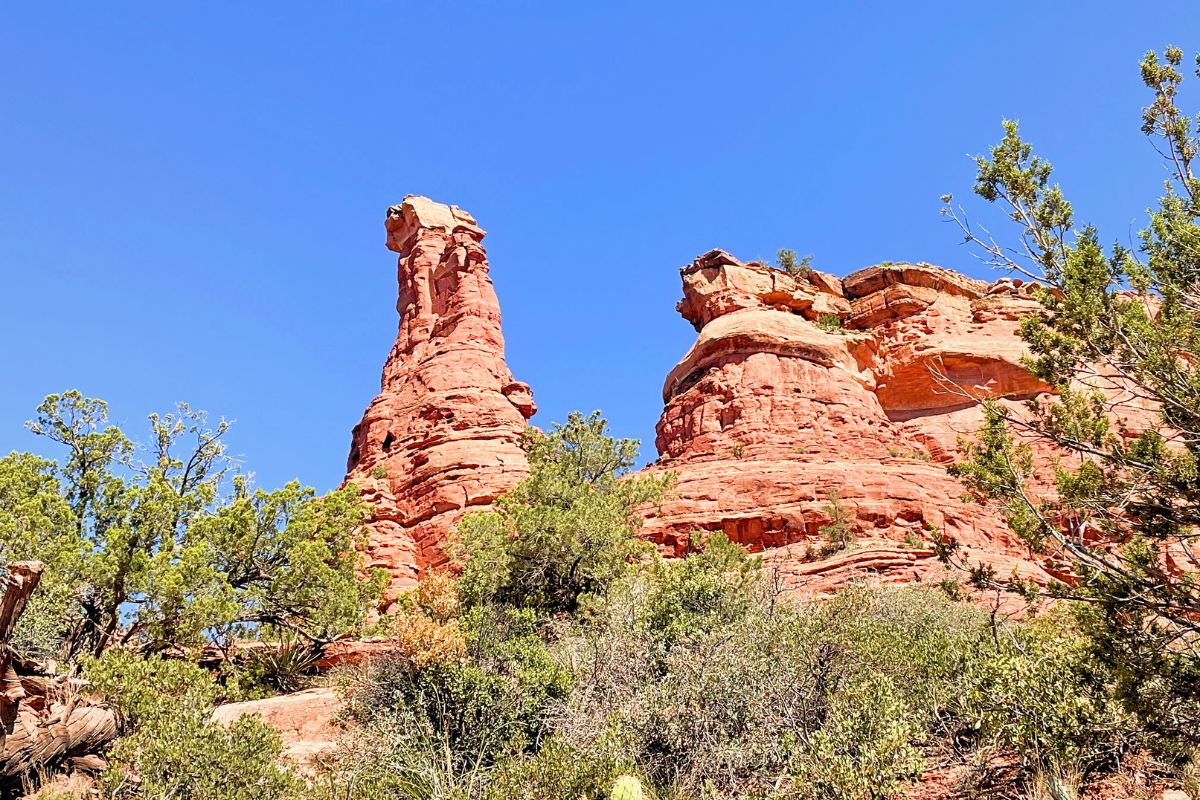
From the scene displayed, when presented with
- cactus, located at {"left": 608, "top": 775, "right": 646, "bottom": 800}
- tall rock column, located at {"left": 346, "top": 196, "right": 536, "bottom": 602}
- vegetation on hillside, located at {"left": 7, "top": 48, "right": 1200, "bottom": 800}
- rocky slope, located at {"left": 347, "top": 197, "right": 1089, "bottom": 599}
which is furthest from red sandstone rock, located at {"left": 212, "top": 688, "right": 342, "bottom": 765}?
rocky slope, located at {"left": 347, "top": 197, "right": 1089, "bottom": 599}

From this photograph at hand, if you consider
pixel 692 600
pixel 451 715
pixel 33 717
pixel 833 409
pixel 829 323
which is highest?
pixel 829 323

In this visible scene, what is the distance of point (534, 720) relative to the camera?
14391 millimetres

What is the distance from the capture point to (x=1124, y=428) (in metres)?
10.2

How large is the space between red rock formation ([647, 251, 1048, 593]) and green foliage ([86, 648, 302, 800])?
54.0 ft

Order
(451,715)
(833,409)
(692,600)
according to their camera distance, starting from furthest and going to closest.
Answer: (833,409) < (692,600) < (451,715)

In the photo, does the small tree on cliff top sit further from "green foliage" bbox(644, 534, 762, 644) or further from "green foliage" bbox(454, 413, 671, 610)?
"green foliage" bbox(454, 413, 671, 610)

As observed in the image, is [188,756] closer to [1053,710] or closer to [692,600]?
[692,600]

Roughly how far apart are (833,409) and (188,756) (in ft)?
122

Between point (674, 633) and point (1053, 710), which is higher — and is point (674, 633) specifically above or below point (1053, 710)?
above

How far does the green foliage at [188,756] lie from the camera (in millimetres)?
11422

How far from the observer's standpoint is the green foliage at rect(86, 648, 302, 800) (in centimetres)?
1142

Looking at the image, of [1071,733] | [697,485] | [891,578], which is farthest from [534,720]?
[697,485]

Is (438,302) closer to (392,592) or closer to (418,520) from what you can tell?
(418,520)

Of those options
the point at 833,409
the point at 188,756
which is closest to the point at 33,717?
the point at 188,756
